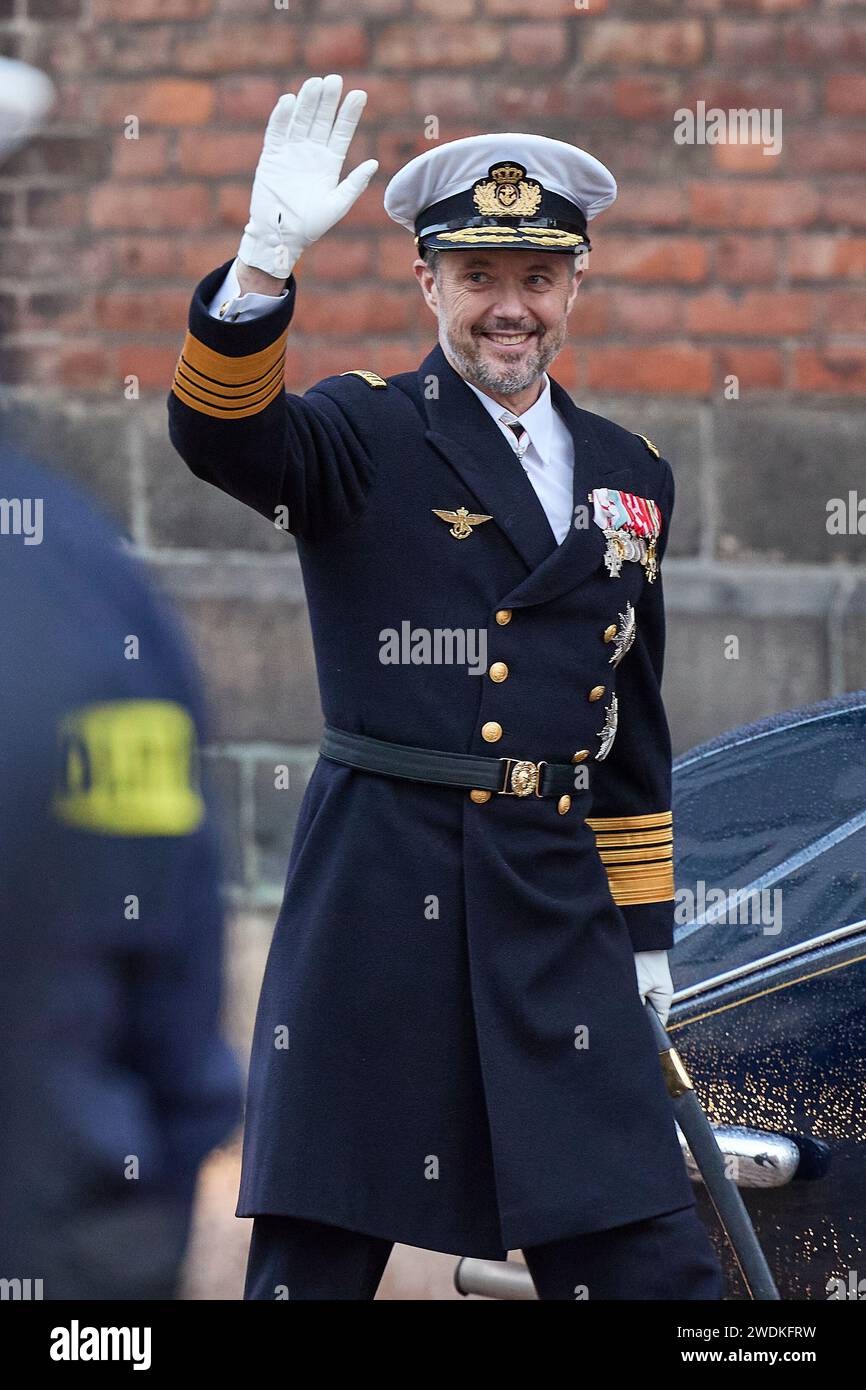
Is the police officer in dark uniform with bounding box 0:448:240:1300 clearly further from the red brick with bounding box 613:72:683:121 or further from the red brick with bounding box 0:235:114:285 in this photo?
the red brick with bounding box 0:235:114:285

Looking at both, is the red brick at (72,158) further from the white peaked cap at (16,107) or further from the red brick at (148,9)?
the white peaked cap at (16,107)

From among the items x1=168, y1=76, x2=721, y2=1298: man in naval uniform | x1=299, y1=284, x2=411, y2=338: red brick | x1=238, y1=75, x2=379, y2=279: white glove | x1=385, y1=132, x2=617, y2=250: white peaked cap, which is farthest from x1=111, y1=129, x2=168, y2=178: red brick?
x1=238, y1=75, x2=379, y2=279: white glove

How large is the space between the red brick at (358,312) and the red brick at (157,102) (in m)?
0.62

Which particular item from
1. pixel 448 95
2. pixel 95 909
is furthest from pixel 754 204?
pixel 95 909

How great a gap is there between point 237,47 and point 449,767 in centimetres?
366

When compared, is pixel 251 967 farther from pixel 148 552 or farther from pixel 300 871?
pixel 300 871

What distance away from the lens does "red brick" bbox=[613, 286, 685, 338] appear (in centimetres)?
558

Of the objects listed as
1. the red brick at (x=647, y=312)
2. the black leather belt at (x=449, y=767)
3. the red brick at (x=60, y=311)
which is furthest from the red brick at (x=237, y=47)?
the black leather belt at (x=449, y=767)

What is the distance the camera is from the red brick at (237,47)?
5.73 m

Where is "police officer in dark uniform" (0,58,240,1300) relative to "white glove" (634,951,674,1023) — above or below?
above

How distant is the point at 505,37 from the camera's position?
557 centimetres

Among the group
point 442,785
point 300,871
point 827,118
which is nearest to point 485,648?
point 442,785

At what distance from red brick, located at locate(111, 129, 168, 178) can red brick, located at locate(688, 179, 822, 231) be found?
1.49 meters

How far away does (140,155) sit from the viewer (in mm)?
5836
